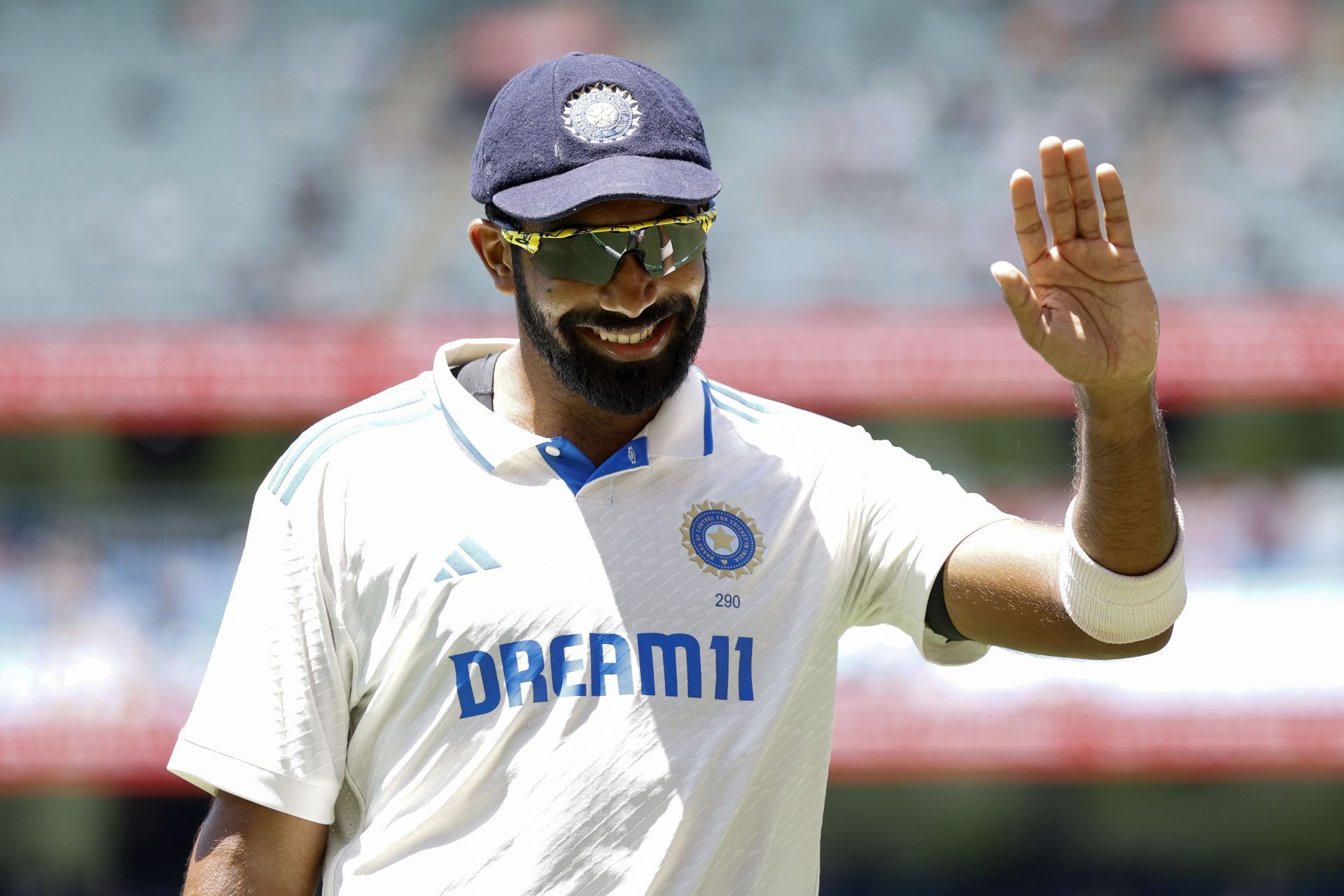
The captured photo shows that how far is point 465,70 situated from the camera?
416 inches

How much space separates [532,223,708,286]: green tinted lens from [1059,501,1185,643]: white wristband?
0.56m

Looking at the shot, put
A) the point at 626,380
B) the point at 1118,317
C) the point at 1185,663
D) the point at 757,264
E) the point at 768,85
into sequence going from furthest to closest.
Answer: the point at 768,85 < the point at 757,264 < the point at 1185,663 < the point at 626,380 < the point at 1118,317

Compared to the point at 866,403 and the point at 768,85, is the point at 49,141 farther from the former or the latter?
the point at 866,403

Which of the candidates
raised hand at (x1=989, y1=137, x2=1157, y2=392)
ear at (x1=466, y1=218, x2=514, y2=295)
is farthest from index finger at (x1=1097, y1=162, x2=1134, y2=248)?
ear at (x1=466, y1=218, x2=514, y2=295)

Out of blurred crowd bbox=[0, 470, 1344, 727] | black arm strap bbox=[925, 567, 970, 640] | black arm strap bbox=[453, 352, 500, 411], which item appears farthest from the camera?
blurred crowd bbox=[0, 470, 1344, 727]

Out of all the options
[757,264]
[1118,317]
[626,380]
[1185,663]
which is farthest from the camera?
[757,264]

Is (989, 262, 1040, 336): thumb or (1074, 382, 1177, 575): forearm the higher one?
(989, 262, 1040, 336): thumb

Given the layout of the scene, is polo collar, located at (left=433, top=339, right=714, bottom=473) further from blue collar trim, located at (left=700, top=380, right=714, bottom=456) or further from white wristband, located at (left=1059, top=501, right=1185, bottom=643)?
white wristband, located at (left=1059, top=501, right=1185, bottom=643)

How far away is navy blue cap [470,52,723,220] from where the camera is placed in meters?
1.89

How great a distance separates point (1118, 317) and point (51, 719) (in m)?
7.17

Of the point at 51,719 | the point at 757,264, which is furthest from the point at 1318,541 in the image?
the point at 51,719

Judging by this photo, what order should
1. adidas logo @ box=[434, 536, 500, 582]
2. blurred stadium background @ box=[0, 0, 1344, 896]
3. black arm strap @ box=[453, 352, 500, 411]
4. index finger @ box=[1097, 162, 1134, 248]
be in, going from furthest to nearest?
blurred stadium background @ box=[0, 0, 1344, 896] → black arm strap @ box=[453, 352, 500, 411] → adidas logo @ box=[434, 536, 500, 582] → index finger @ box=[1097, 162, 1134, 248]

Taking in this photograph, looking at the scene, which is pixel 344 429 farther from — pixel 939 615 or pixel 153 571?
pixel 153 571

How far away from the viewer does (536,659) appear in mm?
1842
